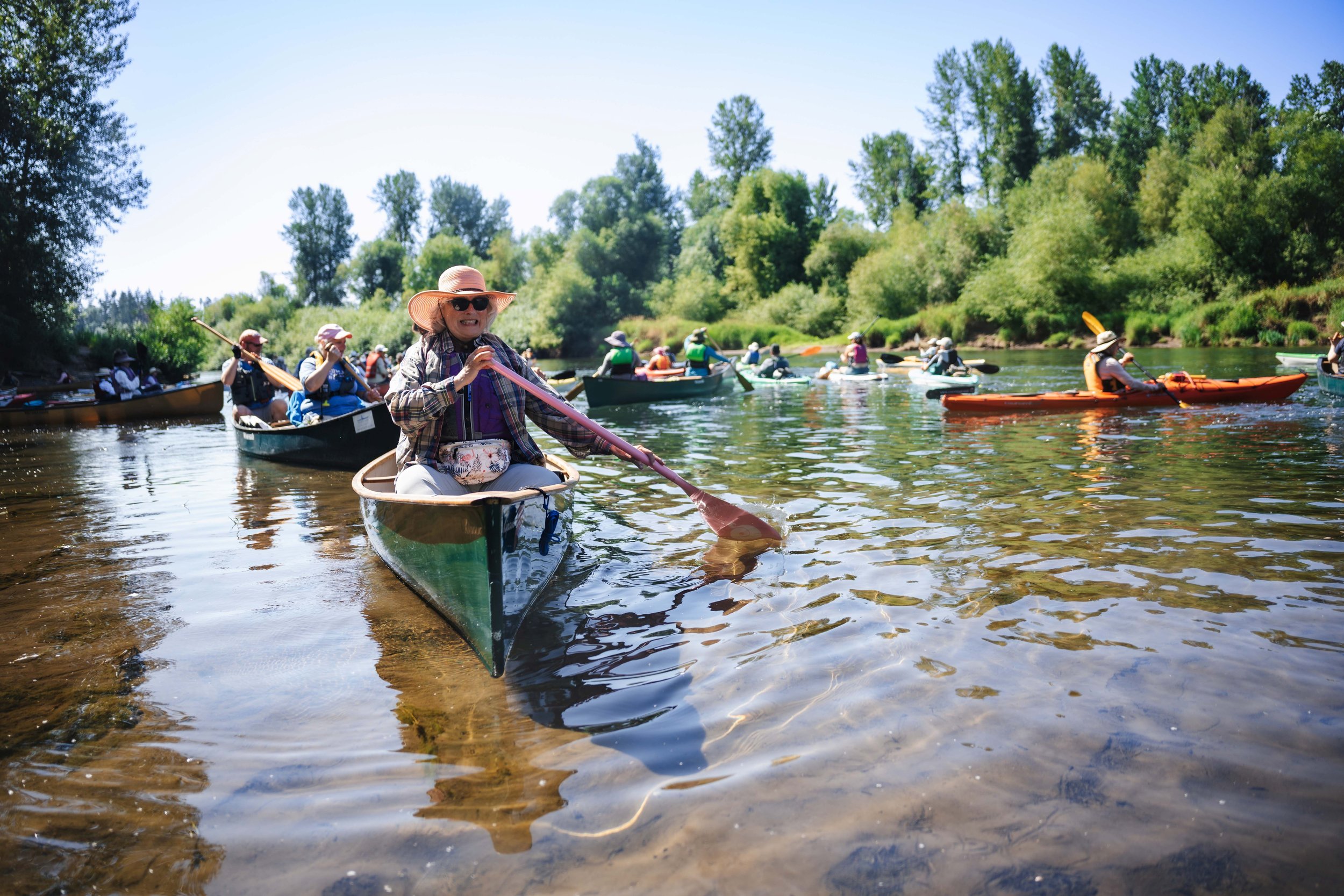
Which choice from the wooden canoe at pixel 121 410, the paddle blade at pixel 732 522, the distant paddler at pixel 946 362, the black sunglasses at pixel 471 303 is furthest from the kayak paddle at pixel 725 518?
the wooden canoe at pixel 121 410

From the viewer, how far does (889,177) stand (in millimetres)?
54625

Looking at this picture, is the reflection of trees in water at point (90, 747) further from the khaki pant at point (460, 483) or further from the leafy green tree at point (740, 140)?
the leafy green tree at point (740, 140)

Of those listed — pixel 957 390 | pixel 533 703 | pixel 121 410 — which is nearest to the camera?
pixel 533 703

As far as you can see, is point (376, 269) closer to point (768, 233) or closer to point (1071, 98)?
point (768, 233)

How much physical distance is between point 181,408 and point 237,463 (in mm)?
8979

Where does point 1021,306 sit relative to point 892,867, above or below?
above

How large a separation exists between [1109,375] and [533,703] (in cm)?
1101

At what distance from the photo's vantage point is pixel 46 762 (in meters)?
2.91

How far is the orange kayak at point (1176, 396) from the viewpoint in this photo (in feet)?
39.1

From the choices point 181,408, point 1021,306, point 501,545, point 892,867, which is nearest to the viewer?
point 892,867

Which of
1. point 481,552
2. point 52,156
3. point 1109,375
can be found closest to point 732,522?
point 481,552

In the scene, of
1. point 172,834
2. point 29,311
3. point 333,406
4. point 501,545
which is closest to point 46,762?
point 172,834

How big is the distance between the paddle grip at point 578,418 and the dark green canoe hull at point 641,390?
10249mm

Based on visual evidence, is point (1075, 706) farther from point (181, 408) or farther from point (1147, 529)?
point (181, 408)
